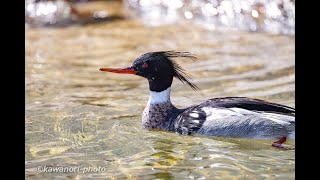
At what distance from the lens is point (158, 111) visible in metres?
6.15

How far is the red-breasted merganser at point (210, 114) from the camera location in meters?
5.52

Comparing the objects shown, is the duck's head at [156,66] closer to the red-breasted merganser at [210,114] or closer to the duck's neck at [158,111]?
the red-breasted merganser at [210,114]

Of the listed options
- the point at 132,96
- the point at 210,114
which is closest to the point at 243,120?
the point at 210,114

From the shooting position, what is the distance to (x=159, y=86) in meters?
6.15

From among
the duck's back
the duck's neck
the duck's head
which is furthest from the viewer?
the duck's neck

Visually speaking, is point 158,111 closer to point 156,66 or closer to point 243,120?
point 156,66

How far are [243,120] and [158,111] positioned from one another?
0.91 metres

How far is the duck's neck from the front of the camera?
240 inches

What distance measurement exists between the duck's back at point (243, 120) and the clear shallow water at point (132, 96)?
0.25ft

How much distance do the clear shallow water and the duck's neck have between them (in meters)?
0.12

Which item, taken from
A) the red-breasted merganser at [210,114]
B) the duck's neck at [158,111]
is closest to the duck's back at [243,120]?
the red-breasted merganser at [210,114]

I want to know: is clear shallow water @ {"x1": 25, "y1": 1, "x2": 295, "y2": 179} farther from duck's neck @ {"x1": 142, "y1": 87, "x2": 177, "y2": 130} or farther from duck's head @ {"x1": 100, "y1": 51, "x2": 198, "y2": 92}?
duck's head @ {"x1": 100, "y1": 51, "x2": 198, "y2": 92}

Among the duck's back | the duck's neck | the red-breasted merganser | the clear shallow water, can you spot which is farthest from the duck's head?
the clear shallow water

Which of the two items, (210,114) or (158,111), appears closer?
(210,114)
